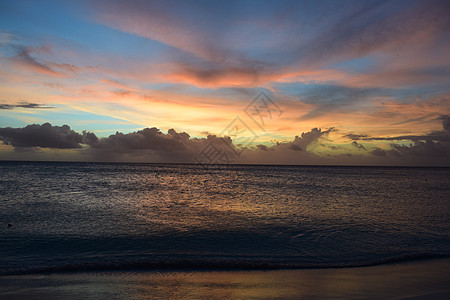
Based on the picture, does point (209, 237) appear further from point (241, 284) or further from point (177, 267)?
point (241, 284)

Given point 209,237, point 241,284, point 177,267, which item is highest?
Answer: point 241,284

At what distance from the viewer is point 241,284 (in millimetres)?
9203

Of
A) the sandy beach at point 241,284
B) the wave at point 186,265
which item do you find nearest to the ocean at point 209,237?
the wave at point 186,265

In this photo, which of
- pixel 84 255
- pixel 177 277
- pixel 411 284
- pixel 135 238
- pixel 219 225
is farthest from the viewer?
pixel 219 225

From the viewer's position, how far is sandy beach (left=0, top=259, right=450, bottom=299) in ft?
26.8

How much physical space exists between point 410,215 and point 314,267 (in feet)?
59.7

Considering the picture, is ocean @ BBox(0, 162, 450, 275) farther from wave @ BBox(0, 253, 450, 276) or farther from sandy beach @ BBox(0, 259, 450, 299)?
sandy beach @ BBox(0, 259, 450, 299)

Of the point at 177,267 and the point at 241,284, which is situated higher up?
the point at 241,284

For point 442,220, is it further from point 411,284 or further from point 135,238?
point 135,238

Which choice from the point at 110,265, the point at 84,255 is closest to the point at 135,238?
the point at 84,255

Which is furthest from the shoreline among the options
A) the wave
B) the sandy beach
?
the sandy beach

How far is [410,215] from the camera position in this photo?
78.1 ft

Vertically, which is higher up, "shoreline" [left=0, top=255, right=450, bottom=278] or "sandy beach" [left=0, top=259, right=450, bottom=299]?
"sandy beach" [left=0, top=259, right=450, bottom=299]

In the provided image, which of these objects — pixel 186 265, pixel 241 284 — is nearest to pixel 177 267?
pixel 186 265
